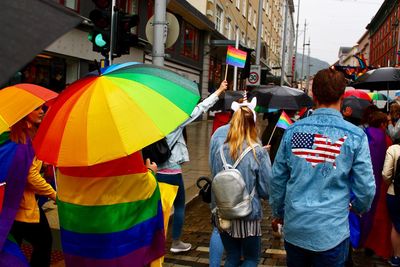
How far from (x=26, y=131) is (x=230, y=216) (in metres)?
1.70

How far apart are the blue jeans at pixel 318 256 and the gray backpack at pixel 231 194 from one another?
649 mm

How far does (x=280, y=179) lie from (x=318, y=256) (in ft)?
1.77

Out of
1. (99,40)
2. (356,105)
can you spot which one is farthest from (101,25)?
(356,105)

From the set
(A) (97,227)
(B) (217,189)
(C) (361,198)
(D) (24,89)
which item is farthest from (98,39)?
(C) (361,198)

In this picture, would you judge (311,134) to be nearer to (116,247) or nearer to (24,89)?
(116,247)

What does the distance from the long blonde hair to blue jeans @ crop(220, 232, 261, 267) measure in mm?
673

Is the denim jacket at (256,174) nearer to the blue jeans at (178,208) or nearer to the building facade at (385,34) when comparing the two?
the blue jeans at (178,208)

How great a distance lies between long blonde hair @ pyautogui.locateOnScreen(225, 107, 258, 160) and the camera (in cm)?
370

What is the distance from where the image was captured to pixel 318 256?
9.17ft

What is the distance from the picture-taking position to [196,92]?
316cm

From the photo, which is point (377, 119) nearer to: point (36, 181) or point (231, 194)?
point (231, 194)

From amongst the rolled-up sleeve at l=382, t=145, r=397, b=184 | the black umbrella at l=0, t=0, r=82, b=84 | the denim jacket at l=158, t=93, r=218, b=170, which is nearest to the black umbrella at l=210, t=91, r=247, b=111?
the denim jacket at l=158, t=93, r=218, b=170

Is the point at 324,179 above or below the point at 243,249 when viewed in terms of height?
above

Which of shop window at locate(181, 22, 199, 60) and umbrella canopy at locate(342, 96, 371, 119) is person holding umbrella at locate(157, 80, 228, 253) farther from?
shop window at locate(181, 22, 199, 60)
